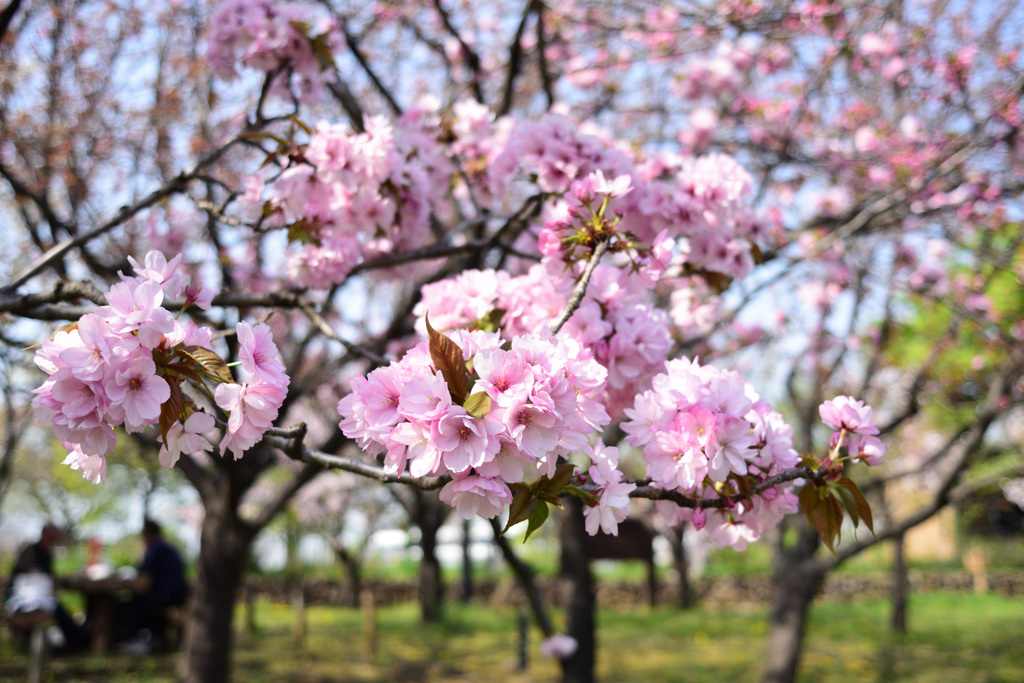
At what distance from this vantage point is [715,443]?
1205 mm

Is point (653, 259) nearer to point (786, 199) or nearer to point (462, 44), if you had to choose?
point (462, 44)

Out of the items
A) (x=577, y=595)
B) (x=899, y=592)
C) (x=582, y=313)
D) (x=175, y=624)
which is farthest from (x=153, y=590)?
(x=899, y=592)

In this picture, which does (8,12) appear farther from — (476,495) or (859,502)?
(859,502)

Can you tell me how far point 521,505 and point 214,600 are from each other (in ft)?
12.1

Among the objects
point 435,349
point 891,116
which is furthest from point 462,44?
point 891,116

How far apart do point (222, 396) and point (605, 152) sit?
1494mm

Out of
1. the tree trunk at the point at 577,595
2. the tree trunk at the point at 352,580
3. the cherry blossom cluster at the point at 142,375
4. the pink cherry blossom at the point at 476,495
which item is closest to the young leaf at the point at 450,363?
the pink cherry blossom at the point at 476,495

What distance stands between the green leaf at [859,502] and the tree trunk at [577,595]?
8.12 feet

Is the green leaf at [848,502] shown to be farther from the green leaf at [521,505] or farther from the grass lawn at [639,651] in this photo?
the grass lawn at [639,651]

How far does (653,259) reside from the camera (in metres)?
1.78

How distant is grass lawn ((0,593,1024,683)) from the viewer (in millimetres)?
6523

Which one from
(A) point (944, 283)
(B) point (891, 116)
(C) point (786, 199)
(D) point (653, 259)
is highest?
(B) point (891, 116)

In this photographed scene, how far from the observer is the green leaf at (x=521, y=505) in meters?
1.03

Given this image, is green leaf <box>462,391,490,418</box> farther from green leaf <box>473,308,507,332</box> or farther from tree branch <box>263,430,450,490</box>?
green leaf <box>473,308,507,332</box>
